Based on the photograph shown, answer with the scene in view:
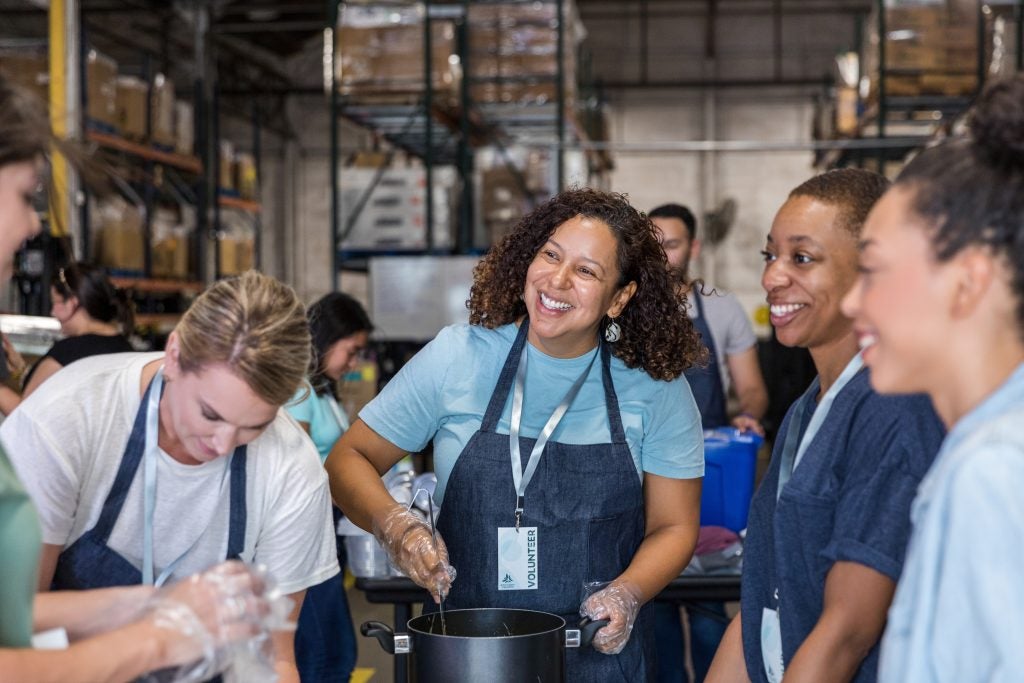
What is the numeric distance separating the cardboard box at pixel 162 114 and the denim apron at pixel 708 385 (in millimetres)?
5144

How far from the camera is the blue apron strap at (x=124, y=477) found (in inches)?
78.5

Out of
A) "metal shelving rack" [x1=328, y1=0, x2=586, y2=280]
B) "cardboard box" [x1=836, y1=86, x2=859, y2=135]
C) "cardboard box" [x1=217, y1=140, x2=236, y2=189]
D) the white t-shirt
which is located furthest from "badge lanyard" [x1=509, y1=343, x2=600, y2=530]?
"cardboard box" [x1=217, y1=140, x2=236, y2=189]

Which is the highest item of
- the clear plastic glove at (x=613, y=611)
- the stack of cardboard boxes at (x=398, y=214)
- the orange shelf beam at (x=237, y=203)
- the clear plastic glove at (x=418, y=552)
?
the orange shelf beam at (x=237, y=203)

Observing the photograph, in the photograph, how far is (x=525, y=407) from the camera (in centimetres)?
251

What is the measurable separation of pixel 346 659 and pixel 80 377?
7.09ft

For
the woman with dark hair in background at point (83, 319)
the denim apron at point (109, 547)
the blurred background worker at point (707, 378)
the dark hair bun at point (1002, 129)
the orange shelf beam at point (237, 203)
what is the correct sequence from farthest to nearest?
1. the orange shelf beam at point (237, 203)
2. the woman with dark hair in background at point (83, 319)
3. the blurred background worker at point (707, 378)
4. the denim apron at point (109, 547)
5. the dark hair bun at point (1002, 129)

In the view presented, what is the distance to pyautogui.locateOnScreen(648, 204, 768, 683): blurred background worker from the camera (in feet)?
12.5

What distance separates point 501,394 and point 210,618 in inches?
44.6

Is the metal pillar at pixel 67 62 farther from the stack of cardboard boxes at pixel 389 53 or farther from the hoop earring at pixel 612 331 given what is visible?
the hoop earring at pixel 612 331

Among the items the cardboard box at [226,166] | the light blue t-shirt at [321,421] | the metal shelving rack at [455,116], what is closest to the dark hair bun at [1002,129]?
the light blue t-shirt at [321,421]

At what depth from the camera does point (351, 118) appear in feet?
26.5

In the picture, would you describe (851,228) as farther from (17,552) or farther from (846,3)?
(846,3)

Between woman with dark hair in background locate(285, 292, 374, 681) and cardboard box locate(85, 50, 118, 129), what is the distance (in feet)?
12.5

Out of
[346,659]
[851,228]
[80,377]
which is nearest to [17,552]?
[80,377]
